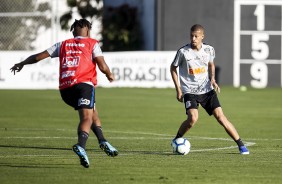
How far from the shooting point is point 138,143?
16.7 metres

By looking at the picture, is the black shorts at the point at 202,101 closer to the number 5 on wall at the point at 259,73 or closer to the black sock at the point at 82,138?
the black sock at the point at 82,138

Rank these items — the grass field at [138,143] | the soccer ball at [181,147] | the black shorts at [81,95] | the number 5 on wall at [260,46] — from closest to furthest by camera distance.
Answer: the grass field at [138,143] < the black shorts at [81,95] < the soccer ball at [181,147] < the number 5 on wall at [260,46]

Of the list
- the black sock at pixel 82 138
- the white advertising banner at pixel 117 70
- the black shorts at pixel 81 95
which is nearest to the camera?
the black sock at pixel 82 138

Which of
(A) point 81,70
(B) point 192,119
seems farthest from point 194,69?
(A) point 81,70

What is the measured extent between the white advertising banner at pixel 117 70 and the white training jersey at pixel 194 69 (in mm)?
21181

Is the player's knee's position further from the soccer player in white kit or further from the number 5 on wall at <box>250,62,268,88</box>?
the number 5 on wall at <box>250,62,268,88</box>

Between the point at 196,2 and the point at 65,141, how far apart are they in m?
24.1

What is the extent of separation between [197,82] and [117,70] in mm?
21584

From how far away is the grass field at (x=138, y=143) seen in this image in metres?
11.7

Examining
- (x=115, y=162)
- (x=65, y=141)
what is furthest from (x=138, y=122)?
(x=115, y=162)

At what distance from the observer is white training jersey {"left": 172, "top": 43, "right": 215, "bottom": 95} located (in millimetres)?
14930

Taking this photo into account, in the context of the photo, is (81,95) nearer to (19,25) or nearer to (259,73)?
(259,73)

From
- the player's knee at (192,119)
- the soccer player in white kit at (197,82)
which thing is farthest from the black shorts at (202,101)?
the player's knee at (192,119)

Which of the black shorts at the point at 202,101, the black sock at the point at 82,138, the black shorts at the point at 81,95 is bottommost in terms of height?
the black sock at the point at 82,138
